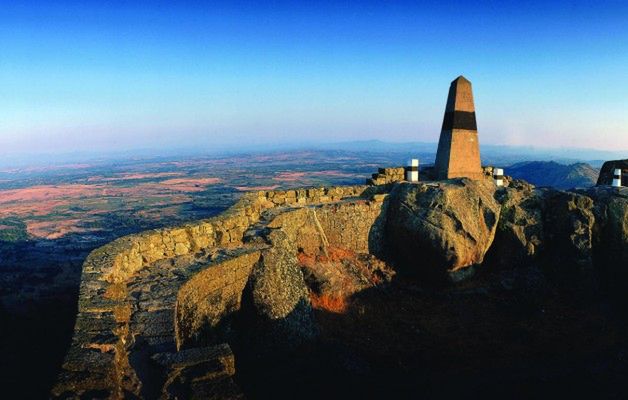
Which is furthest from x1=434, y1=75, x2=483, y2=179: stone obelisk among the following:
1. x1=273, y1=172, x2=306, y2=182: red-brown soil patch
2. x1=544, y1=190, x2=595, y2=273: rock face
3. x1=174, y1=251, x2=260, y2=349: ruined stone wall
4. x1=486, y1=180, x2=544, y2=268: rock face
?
→ x1=273, y1=172, x2=306, y2=182: red-brown soil patch

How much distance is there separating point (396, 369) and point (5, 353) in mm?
13607

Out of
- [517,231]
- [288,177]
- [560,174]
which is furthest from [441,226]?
[288,177]

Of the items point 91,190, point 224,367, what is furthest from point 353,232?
point 91,190

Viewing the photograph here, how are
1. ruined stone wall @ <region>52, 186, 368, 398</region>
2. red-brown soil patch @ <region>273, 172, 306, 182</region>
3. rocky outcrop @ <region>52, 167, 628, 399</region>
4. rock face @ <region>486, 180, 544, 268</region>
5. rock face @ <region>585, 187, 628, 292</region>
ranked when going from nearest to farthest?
ruined stone wall @ <region>52, 186, 368, 398</region>, rocky outcrop @ <region>52, 167, 628, 399</region>, rock face @ <region>585, 187, 628, 292</region>, rock face @ <region>486, 180, 544, 268</region>, red-brown soil patch @ <region>273, 172, 306, 182</region>

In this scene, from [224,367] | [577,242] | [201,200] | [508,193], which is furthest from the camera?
[201,200]

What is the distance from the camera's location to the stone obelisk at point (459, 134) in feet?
58.5

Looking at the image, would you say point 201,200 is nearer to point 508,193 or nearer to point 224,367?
point 508,193

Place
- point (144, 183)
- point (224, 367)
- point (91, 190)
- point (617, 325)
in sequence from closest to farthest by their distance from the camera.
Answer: point (224, 367)
point (617, 325)
point (91, 190)
point (144, 183)

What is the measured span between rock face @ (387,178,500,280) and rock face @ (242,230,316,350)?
20.4 feet

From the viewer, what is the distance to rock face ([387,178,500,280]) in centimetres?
1466

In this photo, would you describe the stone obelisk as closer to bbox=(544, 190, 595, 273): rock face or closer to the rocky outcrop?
the rocky outcrop

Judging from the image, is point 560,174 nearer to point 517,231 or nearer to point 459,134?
point 459,134

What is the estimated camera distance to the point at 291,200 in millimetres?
15852

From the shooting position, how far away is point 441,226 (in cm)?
1459
